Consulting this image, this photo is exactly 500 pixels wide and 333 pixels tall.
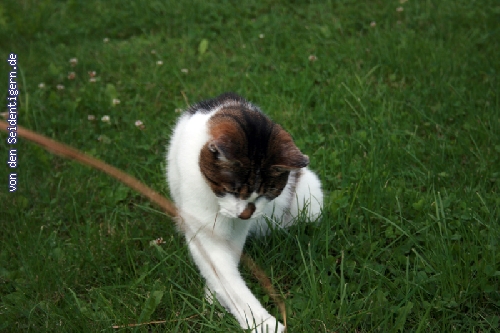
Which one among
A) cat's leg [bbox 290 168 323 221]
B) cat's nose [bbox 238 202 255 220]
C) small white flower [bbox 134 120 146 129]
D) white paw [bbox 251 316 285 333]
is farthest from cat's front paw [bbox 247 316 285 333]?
small white flower [bbox 134 120 146 129]

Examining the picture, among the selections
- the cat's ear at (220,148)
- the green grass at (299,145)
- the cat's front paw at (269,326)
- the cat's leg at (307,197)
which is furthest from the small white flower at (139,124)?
the cat's front paw at (269,326)

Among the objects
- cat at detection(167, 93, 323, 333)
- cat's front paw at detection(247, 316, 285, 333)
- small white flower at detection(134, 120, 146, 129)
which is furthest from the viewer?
small white flower at detection(134, 120, 146, 129)

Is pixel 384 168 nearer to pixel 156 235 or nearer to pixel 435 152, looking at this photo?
pixel 435 152

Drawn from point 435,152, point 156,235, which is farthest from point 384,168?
point 156,235

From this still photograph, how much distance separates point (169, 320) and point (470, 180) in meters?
Answer: 1.84

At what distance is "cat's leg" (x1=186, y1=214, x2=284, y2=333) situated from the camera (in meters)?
2.38

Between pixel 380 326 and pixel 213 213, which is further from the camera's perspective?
pixel 213 213

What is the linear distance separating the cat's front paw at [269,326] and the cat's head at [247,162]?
0.46 m

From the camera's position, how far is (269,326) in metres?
2.30

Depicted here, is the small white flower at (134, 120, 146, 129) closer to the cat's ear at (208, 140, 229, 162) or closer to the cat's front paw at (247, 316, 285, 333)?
the cat's ear at (208, 140, 229, 162)

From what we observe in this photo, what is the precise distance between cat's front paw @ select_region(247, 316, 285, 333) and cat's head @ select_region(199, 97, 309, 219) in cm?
46

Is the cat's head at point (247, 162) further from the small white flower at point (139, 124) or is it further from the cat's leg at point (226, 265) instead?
Result: the small white flower at point (139, 124)

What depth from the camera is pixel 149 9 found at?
5250 mm

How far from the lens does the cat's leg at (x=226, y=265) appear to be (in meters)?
2.38
